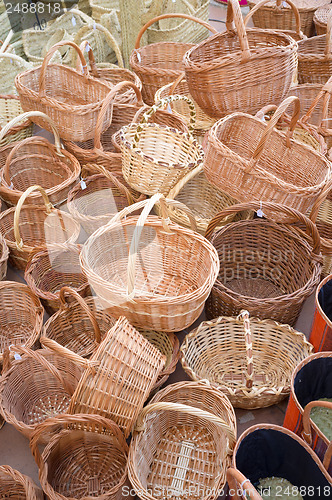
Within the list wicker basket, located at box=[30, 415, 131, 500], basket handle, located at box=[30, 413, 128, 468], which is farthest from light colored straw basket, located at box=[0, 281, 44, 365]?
basket handle, located at box=[30, 413, 128, 468]

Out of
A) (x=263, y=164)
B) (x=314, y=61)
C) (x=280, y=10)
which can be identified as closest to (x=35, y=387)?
(x=263, y=164)

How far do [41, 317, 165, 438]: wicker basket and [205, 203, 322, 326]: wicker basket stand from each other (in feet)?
1.63

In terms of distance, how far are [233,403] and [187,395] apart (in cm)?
18

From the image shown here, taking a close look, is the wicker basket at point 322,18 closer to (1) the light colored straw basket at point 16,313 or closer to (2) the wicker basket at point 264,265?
(2) the wicker basket at point 264,265

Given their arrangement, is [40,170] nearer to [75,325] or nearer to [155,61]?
[75,325]

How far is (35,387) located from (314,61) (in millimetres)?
2427

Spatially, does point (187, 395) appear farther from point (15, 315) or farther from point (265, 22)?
point (265, 22)

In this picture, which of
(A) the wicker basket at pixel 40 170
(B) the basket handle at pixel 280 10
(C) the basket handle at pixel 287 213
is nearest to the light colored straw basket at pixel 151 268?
(C) the basket handle at pixel 287 213

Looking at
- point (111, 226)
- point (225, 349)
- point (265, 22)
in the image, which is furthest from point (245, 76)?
point (265, 22)

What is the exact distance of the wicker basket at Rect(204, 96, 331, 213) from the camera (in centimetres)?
175

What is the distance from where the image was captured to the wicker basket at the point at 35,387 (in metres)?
1.72

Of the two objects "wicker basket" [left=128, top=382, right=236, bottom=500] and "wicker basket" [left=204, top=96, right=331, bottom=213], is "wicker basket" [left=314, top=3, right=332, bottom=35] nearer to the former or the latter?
"wicker basket" [left=204, top=96, right=331, bottom=213]

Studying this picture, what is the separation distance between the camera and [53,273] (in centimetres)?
221

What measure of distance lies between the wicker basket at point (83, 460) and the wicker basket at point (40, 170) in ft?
3.92
